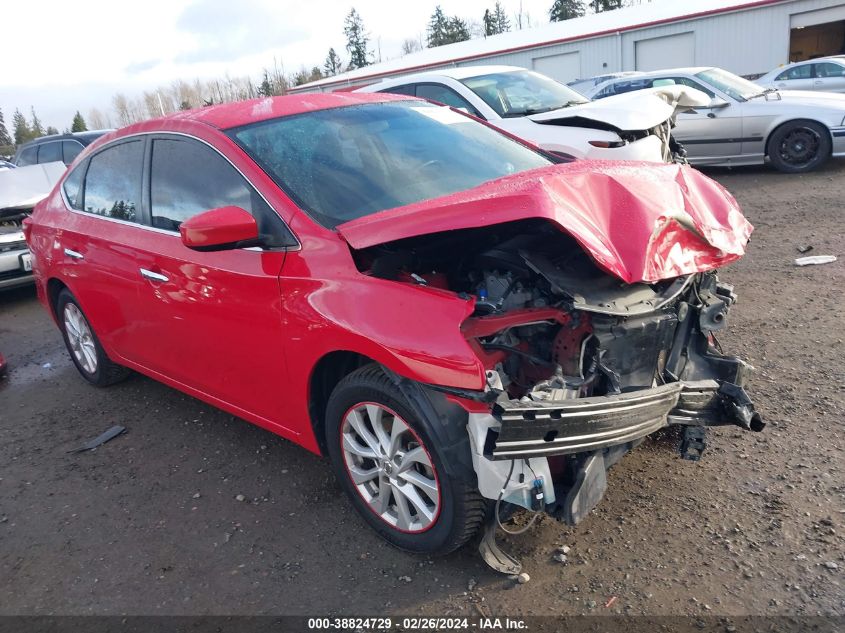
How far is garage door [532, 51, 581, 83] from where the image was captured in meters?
28.1

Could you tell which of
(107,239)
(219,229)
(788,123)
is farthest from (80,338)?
(788,123)

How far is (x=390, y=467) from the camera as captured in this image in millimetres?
2779

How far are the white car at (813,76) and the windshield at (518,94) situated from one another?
10.3 metres

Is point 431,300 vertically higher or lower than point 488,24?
lower

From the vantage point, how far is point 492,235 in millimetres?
2912

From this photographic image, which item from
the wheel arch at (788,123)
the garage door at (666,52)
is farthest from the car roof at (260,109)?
the garage door at (666,52)

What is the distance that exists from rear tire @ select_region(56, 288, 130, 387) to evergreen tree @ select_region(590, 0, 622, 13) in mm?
60192

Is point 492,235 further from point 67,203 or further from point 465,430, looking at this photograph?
point 67,203

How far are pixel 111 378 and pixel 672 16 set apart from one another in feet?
86.5

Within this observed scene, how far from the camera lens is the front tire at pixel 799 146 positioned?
9.52 meters

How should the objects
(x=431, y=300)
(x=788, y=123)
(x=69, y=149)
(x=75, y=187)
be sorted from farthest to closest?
(x=69, y=149) → (x=788, y=123) → (x=75, y=187) → (x=431, y=300)

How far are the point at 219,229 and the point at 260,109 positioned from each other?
1082 mm

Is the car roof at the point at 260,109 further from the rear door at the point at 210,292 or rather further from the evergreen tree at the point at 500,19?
the evergreen tree at the point at 500,19

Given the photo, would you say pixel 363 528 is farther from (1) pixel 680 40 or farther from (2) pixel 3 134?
(2) pixel 3 134
